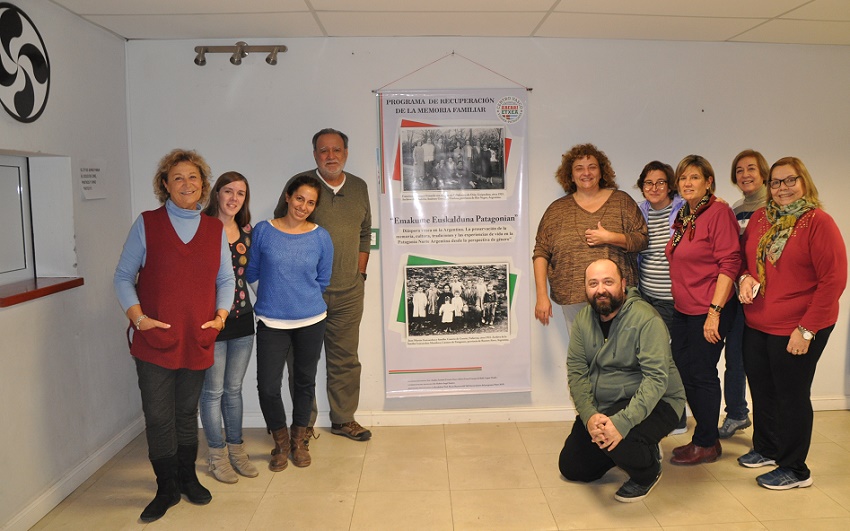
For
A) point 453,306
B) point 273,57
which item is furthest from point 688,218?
point 273,57

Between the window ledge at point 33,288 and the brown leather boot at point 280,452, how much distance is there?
1211 mm

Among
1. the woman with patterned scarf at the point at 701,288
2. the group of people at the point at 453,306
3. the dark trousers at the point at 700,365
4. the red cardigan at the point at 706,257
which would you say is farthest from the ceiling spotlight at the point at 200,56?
the dark trousers at the point at 700,365

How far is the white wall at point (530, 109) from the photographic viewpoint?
386 centimetres

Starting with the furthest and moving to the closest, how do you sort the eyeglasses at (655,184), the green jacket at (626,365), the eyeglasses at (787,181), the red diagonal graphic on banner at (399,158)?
the red diagonal graphic on banner at (399,158) → the eyeglasses at (655,184) → the eyeglasses at (787,181) → the green jacket at (626,365)

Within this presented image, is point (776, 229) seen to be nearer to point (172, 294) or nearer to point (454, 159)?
point (454, 159)

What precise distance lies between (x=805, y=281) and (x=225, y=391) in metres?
2.70

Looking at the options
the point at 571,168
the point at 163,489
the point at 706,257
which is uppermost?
the point at 571,168

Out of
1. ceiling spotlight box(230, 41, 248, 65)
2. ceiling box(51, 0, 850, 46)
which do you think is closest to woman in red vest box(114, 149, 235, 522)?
ceiling box(51, 0, 850, 46)

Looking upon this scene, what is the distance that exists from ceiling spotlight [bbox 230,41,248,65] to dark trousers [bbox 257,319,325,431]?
4.96 ft

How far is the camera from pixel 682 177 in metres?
3.22

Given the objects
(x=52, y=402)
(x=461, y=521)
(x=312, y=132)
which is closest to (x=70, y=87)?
(x=312, y=132)

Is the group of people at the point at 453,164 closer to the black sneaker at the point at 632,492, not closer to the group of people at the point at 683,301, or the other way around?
the group of people at the point at 683,301

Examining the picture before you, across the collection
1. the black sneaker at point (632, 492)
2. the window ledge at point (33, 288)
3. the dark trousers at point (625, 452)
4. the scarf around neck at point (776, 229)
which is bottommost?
the black sneaker at point (632, 492)

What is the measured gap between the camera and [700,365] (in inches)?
128
